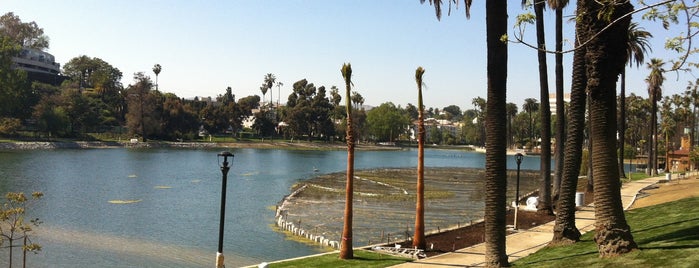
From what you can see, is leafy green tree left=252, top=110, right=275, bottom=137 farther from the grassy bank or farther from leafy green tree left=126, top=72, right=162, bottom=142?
the grassy bank

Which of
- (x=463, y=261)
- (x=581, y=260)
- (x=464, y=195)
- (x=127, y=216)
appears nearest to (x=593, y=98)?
(x=581, y=260)

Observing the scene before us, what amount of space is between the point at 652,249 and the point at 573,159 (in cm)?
906

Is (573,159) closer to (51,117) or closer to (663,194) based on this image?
(663,194)

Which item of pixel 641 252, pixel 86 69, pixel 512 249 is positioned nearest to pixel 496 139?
pixel 641 252

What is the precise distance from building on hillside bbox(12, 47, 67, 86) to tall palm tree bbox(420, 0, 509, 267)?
582ft

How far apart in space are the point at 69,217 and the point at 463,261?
2775 centimetres

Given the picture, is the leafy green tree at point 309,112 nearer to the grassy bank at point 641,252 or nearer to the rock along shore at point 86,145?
the rock along shore at point 86,145

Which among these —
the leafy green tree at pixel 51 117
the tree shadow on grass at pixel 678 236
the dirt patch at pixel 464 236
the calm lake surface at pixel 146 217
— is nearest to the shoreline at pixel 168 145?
the leafy green tree at pixel 51 117

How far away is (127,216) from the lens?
37250mm

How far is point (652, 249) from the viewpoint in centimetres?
1325

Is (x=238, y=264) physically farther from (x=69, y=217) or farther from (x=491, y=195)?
(x=69, y=217)

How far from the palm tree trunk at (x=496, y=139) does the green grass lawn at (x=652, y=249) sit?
1.27 meters

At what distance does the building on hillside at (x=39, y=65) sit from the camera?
169 metres

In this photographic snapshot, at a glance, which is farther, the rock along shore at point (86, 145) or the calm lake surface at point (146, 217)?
the rock along shore at point (86, 145)
